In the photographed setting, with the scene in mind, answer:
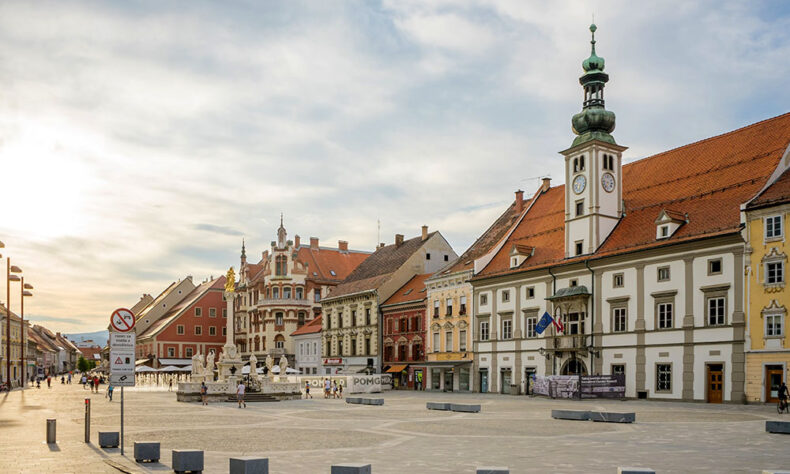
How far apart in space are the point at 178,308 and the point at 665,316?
8961 cm

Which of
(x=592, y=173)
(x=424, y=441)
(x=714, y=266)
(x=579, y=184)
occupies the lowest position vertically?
(x=424, y=441)

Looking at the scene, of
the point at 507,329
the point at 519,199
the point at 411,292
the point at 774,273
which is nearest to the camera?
the point at 774,273

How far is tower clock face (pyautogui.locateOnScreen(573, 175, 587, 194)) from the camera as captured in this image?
53.6 m

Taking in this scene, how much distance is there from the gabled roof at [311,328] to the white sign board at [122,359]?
7089cm

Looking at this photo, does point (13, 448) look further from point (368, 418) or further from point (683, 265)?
point (683, 265)

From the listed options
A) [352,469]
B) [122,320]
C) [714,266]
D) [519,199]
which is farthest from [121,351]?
[519,199]

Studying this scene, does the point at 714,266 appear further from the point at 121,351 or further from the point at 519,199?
the point at 121,351

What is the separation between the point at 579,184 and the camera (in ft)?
177

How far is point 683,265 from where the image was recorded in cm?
4456

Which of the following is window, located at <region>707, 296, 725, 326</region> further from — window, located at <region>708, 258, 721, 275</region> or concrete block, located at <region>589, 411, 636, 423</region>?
concrete block, located at <region>589, 411, 636, 423</region>

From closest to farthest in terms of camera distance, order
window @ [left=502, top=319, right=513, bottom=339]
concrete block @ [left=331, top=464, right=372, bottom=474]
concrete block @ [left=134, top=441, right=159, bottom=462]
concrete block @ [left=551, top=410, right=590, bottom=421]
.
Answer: concrete block @ [left=331, top=464, right=372, bottom=474], concrete block @ [left=134, top=441, right=159, bottom=462], concrete block @ [left=551, top=410, right=590, bottom=421], window @ [left=502, top=319, right=513, bottom=339]

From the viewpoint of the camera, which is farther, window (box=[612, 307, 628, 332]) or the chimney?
the chimney

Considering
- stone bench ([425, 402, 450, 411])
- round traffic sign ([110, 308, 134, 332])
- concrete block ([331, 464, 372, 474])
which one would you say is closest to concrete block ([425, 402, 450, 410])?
stone bench ([425, 402, 450, 411])

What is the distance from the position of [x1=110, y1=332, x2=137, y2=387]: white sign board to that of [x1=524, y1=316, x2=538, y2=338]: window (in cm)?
4055
